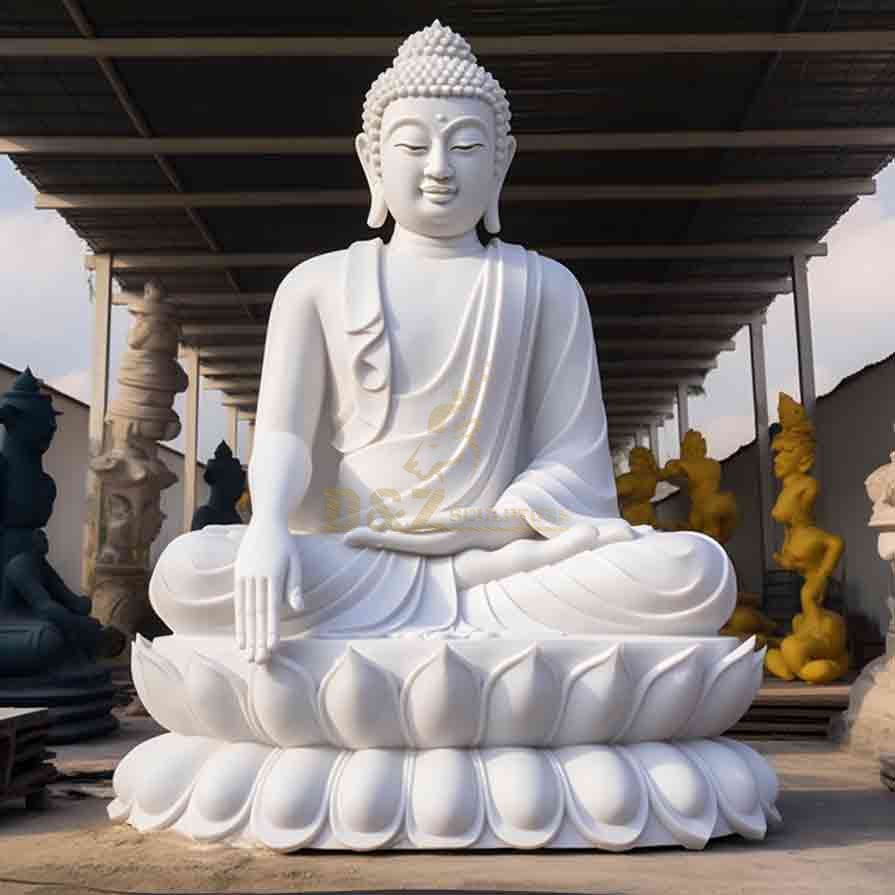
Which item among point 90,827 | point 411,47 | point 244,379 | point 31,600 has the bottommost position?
point 90,827

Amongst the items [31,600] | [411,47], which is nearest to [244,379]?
[31,600]

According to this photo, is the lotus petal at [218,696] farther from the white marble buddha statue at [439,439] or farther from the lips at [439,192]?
the lips at [439,192]

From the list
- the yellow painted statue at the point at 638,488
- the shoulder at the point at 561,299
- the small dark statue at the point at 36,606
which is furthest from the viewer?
the yellow painted statue at the point at 638,488

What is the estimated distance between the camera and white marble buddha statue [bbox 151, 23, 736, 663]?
9.93 ft

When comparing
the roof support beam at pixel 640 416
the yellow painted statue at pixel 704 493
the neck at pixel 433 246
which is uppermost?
the roof support beam at pixel 640 416

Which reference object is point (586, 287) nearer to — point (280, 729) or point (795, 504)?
point (795, 504)

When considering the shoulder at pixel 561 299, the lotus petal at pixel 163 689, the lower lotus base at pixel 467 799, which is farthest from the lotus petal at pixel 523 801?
the shoulder at pixel 561 299

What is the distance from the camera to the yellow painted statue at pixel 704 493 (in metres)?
10.0

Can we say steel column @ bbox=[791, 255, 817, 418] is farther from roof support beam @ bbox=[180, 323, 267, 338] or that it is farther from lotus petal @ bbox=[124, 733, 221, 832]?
lotus petal @ bbox=[124, 733, 221, 832]

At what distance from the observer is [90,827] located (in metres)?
3.09

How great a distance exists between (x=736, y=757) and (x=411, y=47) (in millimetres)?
2346

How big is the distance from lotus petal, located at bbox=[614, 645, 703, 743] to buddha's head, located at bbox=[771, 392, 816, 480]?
5.95 metres

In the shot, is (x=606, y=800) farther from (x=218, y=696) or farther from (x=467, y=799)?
(x=218, y=696)

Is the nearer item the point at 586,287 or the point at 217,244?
the point at 217,244
